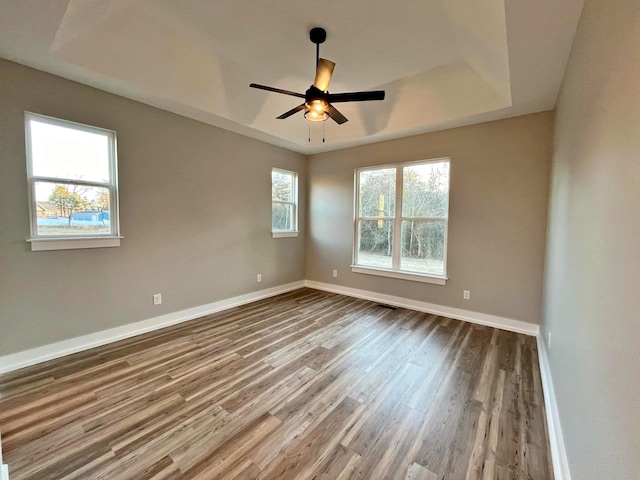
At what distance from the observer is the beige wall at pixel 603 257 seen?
2.63 ft

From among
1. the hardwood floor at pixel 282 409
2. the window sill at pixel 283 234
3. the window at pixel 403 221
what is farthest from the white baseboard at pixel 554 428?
the window sill at pixel 283 234

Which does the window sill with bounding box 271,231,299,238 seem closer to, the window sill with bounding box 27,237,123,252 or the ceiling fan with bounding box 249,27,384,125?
the window sill with bounding box 27,237,123,252

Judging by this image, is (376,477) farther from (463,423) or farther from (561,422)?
(561,422)

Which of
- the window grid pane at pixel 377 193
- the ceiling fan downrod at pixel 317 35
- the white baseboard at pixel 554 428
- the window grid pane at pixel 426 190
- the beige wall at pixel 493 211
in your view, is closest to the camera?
the white baseboard at pixel 554 428

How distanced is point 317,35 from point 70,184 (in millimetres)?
2772

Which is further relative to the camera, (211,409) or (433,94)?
(433,94)

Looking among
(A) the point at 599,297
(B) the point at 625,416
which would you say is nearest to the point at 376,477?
(B) the point at 625,416

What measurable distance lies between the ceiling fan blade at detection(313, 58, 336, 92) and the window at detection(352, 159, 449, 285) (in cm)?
234

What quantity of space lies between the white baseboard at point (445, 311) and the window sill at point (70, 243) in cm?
346

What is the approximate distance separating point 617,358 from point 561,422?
1.15 metres

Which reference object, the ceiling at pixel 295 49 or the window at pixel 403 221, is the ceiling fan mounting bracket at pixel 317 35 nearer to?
the ceiling at pixel 295 49

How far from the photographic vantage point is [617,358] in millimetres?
869

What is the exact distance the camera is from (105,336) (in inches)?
115

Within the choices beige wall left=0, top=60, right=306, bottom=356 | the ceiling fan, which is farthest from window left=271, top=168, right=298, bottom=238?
the ceiling fan
